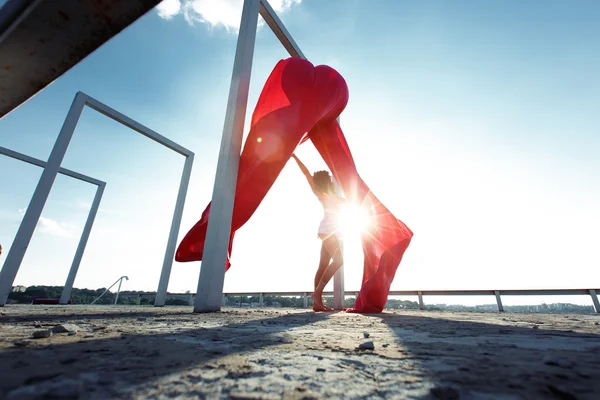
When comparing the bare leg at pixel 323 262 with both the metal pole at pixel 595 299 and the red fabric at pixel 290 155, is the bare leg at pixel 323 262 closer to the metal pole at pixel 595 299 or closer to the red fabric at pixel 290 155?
the red fabric at pixel 290 155

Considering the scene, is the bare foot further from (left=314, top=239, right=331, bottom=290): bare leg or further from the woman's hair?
the woman's hair

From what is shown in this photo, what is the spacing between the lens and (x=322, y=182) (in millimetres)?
3984

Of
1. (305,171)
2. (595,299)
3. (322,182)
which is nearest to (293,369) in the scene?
(322,182)

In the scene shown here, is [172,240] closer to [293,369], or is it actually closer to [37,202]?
[37,202]

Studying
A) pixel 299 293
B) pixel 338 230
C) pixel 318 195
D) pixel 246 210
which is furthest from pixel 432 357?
pixel 299 293

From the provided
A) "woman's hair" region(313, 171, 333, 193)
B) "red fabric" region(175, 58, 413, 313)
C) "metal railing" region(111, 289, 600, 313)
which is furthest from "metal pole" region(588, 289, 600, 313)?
"woman's hair" region(313, 171, 333, 193)

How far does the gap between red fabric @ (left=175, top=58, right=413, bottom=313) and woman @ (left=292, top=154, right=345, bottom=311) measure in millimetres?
279

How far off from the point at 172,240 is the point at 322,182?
336cm

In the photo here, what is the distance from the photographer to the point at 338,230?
3746 millimetres

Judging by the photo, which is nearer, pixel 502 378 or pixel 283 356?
pixel 502 378

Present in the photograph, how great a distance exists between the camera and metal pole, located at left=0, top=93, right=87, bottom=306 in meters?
3.58

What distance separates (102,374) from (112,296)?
10011 mm

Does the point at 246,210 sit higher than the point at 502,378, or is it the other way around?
the point at 246,210

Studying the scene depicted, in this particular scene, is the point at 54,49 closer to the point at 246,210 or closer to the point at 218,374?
the point at 218,374
